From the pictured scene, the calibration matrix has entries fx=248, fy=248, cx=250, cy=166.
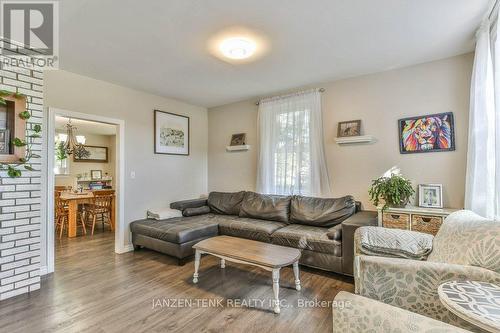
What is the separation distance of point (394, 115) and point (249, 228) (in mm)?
2421

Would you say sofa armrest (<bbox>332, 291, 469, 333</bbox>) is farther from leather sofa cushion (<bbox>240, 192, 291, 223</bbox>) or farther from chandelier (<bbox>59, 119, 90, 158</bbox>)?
chandelier (<bbox>59, 119, 90, 158</bbox>)

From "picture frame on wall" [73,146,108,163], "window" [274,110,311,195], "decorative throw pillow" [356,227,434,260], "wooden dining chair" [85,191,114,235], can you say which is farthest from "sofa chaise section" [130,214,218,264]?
"picture frame on wall" [73,146,108,163]

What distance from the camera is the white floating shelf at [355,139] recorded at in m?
3.29

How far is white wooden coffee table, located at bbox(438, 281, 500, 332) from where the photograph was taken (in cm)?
97

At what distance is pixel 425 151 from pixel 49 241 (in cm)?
466

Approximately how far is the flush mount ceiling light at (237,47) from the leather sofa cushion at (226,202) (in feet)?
7.78

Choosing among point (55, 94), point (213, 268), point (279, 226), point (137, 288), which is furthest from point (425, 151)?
point (55, 94)

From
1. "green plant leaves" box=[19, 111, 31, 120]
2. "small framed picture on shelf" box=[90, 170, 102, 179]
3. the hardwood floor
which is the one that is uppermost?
"green plant leaves" box=[19, 111, 31, 120]

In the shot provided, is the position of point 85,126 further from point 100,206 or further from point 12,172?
point 12,172

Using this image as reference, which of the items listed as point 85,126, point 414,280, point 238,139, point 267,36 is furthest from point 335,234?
point 85,126

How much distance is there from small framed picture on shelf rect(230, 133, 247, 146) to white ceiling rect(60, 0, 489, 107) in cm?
126

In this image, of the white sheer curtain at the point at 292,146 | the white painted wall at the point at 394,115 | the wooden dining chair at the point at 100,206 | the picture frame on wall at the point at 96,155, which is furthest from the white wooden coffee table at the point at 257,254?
the picture frame on wall at the point at 96,155

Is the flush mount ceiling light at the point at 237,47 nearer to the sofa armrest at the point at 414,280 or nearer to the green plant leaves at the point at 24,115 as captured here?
the green plant leaves at the point at 24,115

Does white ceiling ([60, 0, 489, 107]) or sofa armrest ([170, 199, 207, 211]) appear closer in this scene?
white ceiling ([60, 0, 489, 107])
